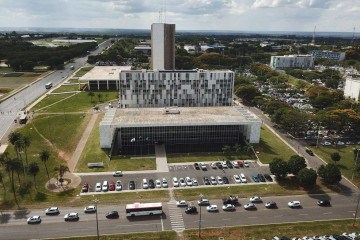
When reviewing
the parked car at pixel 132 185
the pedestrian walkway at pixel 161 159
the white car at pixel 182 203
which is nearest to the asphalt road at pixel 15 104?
the pedestrian walkway at pixel 161 159

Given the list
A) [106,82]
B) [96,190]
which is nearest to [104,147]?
[96,190]

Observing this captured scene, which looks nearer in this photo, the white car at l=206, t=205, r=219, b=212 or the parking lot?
the white car at l=206, t=205, r=219, b=212

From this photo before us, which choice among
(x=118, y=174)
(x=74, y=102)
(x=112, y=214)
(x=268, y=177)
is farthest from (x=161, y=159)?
(x=74, y=102)

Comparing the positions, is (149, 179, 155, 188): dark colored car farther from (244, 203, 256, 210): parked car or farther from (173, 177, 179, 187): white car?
(244, 203, 256, 210): parked car

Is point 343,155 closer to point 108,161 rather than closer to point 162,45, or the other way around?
point 108,161

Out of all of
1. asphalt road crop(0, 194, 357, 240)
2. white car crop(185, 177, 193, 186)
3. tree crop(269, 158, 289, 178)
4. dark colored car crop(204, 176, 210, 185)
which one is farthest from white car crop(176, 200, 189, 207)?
tree crop(269, 158, 289, 178)

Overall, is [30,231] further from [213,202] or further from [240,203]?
[240,203]
